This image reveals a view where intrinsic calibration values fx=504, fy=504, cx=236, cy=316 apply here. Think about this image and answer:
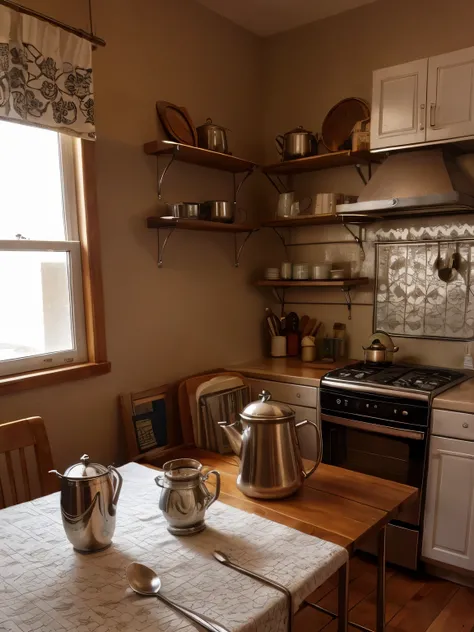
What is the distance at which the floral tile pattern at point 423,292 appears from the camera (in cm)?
271

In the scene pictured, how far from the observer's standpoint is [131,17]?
7.96ft

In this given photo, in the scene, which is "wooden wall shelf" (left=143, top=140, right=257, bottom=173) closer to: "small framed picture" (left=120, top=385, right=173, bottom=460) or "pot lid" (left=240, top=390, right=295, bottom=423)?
"small framed picture" (left=120, top=385, right=173, bottom=460)

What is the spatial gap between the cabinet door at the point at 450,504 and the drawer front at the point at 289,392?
64 centimetres

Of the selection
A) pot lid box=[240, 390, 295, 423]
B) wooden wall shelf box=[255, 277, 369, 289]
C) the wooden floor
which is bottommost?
the wooden floor

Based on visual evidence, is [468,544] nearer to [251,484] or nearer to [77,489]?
[251,484]

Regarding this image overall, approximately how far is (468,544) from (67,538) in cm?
181

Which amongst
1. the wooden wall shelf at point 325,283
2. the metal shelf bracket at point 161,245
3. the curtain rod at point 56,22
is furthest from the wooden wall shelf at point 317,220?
the curtain rod at point 56,22

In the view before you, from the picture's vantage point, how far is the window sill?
1.98m

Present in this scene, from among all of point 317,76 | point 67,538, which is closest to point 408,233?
point 317,76

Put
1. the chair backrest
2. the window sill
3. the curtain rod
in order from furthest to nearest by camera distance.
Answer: the window sill < the curtain rod < the chair backrest

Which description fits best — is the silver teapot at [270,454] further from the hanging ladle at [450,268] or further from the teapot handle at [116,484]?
the hanging ladle at [450,268]

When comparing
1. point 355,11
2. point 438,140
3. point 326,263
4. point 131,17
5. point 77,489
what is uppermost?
point 355,11

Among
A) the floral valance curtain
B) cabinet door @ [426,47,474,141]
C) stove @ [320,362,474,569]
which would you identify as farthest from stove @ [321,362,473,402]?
the floral valance curtain

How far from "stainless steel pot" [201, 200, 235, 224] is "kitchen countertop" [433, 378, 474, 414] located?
1.38 meters
